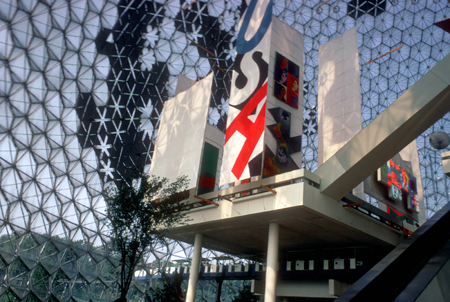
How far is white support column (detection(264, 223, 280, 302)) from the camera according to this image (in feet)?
63.1

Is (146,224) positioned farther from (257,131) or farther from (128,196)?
(257,131)

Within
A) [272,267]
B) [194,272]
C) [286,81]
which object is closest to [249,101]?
[286,81]

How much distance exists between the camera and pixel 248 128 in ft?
76.8

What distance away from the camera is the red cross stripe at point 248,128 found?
72.9ft

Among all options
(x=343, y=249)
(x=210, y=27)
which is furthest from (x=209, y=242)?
(x=210, y=27)

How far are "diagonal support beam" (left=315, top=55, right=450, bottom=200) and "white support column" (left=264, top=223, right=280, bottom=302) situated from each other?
4563 mm

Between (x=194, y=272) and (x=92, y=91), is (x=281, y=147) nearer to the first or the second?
(x=194, y=272)

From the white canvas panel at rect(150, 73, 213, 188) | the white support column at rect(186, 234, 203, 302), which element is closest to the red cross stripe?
the white canvas panel at rect(150, 73, 213, 188)

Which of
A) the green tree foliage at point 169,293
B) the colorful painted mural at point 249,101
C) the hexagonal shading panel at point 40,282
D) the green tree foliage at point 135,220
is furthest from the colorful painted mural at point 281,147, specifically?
the hexagonal shading panel at point 40,282

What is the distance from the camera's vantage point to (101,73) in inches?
1622

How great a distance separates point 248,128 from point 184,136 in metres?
9.19

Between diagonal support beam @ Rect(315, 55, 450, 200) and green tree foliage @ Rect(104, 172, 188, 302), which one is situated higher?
diagonal support beam @ Rect(315, 55, 450, 200)

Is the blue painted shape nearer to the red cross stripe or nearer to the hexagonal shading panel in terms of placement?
the red cross stripe

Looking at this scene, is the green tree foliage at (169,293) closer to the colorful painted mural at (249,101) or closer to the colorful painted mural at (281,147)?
the colorful painted mural at (249,101)
